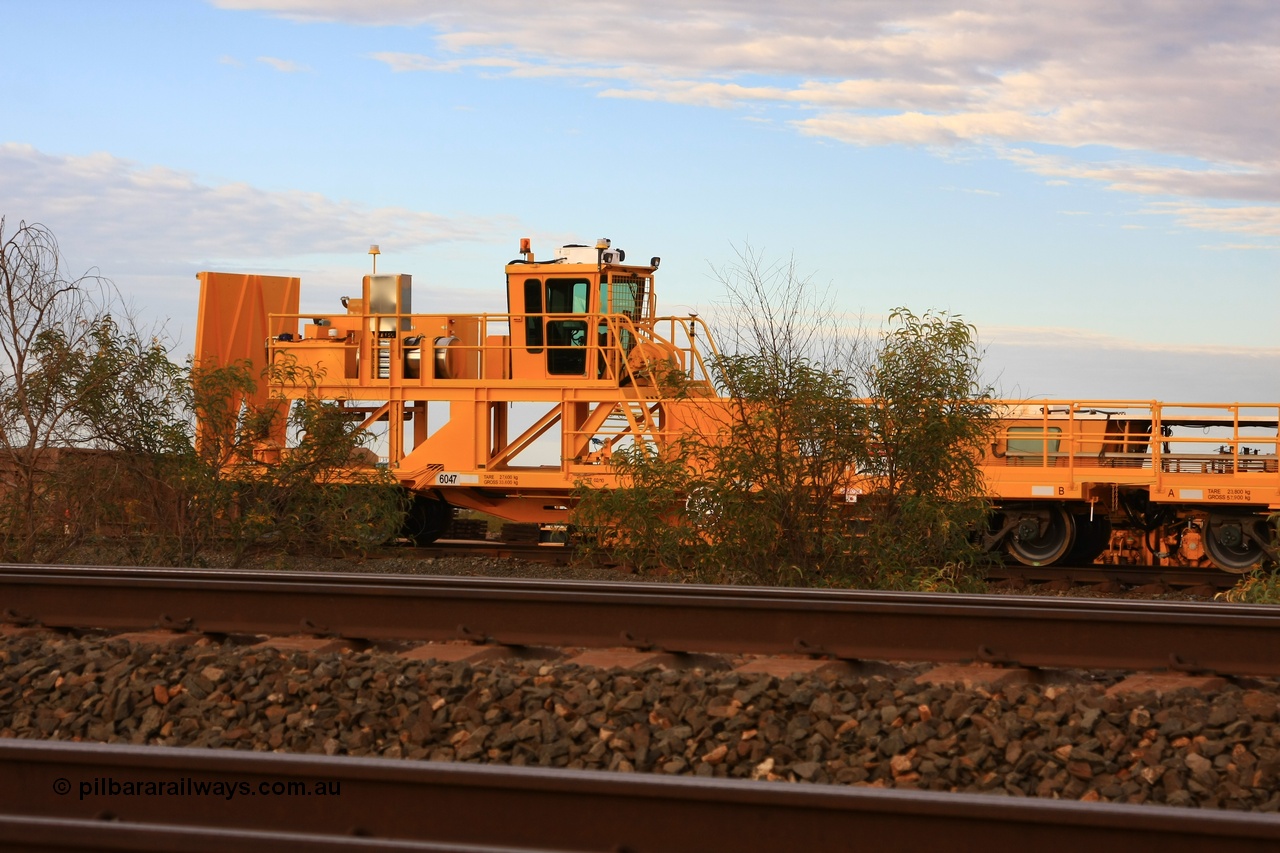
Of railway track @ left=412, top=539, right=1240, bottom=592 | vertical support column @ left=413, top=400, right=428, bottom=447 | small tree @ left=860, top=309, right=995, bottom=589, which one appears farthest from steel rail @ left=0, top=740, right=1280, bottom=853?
vertical support column @ left=413, top=400, right=428, bottom=447

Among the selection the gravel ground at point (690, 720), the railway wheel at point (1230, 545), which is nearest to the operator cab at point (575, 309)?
the railway wheel at point (1230, 545)

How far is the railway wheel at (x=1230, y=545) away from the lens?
15812 mm

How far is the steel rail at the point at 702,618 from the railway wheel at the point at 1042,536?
28.2ft

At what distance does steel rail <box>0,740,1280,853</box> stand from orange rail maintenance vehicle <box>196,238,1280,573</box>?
10790mm

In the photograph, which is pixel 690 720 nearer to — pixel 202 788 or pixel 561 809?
pixel 561 809

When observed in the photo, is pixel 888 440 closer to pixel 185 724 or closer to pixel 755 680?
pixel 755 680

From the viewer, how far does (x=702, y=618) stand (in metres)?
7.37

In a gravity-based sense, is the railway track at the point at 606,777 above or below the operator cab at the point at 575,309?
below

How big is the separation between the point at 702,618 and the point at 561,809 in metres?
3.12

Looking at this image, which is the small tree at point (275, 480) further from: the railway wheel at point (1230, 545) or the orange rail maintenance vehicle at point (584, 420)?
the railway wheel at point (1230, 545)

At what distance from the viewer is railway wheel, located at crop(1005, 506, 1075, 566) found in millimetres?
16625

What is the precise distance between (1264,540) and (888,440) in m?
6.64

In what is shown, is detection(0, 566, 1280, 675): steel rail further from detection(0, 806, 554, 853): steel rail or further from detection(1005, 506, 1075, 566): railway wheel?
detection(1005, 506, 1075, 566): railway wheel

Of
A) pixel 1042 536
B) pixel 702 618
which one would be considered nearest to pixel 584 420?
pixel 1042 536
